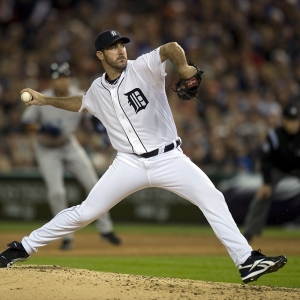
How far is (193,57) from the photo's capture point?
16875mm

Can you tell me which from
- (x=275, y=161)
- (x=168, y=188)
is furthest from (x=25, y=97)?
(x=275, y=161)

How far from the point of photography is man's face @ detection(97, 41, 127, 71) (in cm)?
618

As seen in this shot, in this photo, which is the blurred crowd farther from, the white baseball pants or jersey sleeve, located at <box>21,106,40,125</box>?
the white baseball pants

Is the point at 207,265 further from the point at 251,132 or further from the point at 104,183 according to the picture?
the point at 251,132

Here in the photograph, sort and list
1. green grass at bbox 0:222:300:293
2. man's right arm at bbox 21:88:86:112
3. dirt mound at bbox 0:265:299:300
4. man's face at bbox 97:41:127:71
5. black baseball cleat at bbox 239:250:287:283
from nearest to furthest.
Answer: dirt mound at bbox 0:265:299:300, black baseball cleat at bbox 239:250:287:283, man's face at bbox 97:41:127:71, man's right arm at bbox 21:88:86:112, green grass at bbox 0:222:300:293

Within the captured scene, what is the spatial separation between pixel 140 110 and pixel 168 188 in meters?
0.73

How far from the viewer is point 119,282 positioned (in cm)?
591

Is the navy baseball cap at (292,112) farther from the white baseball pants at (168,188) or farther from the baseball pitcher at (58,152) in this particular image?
the white baseball pants at (168,188)

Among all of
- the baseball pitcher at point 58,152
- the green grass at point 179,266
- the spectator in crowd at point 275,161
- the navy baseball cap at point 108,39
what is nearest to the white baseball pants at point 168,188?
the navy baseball cap at point 108,39

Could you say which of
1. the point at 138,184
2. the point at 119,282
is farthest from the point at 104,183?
the point at 119,282

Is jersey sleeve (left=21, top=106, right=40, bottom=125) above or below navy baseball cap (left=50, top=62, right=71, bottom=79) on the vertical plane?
below

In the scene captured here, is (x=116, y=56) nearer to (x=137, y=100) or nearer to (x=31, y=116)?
(x=137, y=100)

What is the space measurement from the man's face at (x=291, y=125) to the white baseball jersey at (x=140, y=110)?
4431 millimetres

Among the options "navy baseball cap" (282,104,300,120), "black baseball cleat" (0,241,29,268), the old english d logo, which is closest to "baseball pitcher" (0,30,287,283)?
the old english d logo
